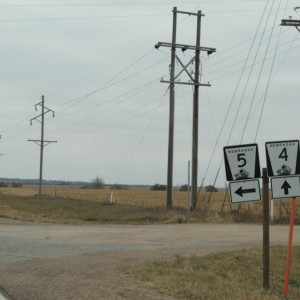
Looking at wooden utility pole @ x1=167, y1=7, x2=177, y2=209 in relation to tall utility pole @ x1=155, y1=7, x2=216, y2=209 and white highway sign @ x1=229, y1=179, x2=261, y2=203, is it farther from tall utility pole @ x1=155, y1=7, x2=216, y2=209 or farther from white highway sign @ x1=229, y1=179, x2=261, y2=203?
white highway sign @ x1=229, y1=179, x2=261, y2=203

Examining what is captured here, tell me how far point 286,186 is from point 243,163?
769mm

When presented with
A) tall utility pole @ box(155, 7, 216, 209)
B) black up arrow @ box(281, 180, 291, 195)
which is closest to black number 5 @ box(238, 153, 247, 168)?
black up arrow @ box(281, 180, 291, 195)

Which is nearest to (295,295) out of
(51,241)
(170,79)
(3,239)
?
(51,241)

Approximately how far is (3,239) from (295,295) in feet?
33.4

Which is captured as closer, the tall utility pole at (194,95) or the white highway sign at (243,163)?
the white highway sign at (243,163)

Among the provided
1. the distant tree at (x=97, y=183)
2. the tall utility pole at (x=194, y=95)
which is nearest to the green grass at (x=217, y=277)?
the tall utility pole at (x=194, y=95)

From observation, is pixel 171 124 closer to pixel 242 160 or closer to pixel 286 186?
pixel 242 160

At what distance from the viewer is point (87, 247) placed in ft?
47.8

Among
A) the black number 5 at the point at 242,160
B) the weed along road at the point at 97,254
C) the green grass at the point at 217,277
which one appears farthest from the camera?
the black number 5 at the point at 242,160

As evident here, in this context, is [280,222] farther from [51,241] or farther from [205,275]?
[205,275]

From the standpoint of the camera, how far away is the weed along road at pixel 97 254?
27.4ft

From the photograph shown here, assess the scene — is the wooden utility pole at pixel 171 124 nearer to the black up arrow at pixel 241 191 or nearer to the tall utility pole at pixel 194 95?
the tall utility pole at pixel 194 95

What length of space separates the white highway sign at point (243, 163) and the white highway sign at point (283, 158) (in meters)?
0.21

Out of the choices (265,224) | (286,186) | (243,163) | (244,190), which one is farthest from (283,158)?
(265,224)
